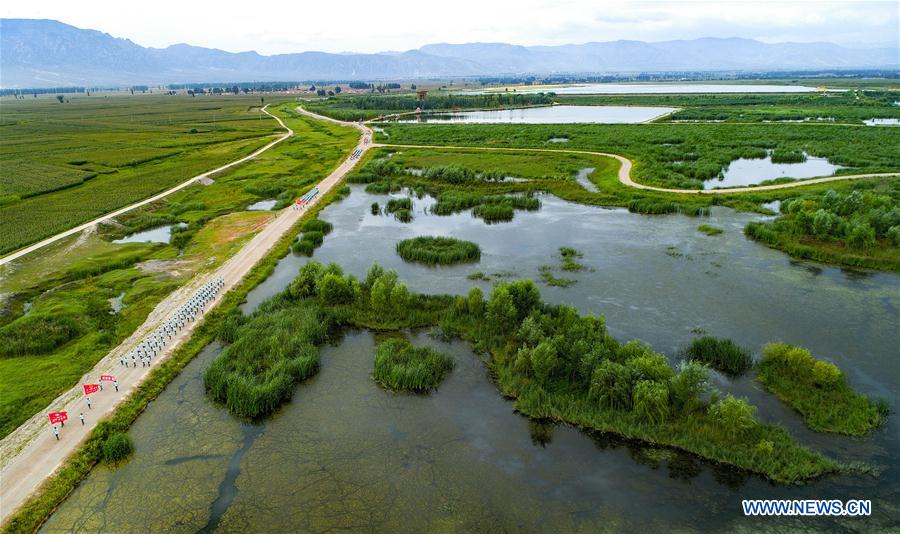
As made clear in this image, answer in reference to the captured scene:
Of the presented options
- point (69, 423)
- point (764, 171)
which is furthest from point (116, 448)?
point (764, 171)

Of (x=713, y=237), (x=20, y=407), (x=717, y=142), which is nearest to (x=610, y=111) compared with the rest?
(x=717, y=142)

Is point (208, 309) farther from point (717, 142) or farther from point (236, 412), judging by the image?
point (717, 142)

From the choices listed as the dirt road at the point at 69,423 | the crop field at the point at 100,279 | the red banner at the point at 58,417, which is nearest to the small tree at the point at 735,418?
the dirt road at the point at 69,423

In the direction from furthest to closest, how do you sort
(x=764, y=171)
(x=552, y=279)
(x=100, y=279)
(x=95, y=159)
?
1. (x=95, y=159)
2. (x=764, y=171)
3. (x=100, y=279)
4. (x=552, y=279)

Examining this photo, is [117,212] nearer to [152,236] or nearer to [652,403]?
[152,236]

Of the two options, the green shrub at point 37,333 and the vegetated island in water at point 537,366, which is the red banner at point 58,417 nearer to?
the vegetated island in water at point 537,366
